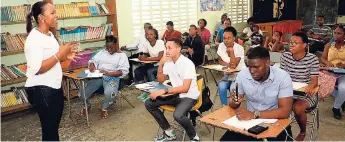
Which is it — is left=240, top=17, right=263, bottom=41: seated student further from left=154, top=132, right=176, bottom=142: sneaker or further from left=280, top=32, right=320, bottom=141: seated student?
left=154, top=132, right=176, bottom=142: sneaker

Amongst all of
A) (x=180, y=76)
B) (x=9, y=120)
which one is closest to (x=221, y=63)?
(x=180, y=76)

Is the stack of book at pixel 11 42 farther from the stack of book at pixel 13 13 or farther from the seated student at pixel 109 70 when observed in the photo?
the seated student at pixel 109 70

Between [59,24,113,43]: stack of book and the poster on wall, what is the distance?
3009 millimetres

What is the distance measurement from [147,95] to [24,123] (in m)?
2.19

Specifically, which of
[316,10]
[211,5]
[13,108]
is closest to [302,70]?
[13,108]

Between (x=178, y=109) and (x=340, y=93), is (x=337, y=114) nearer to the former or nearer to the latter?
(x=340, y=93)

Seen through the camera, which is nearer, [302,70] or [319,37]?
[302,70]

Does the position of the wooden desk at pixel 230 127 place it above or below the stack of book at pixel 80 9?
below

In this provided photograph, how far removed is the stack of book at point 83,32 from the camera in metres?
5.85

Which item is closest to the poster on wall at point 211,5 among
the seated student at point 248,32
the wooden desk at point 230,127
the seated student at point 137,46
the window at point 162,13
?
the window at point 162,13

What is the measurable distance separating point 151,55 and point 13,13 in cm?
241

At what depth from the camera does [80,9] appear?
6105 millimetres

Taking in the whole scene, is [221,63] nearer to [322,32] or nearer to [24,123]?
[24,123]

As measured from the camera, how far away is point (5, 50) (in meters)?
5.16
